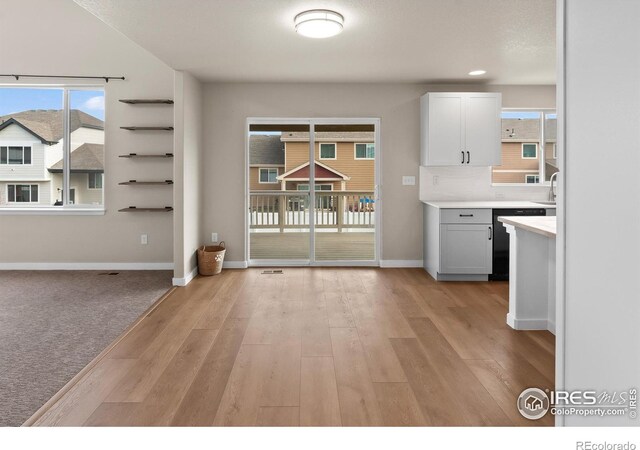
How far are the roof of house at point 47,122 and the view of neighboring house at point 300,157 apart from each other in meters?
2.12

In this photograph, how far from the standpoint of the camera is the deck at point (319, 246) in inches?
272

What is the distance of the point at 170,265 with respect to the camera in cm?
602

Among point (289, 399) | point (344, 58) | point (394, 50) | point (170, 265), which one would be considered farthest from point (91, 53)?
point (289, 399)

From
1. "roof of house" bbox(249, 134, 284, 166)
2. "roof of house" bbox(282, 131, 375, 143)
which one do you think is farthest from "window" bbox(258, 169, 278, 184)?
"roof of house" bbox(282, 131, 375, 143)

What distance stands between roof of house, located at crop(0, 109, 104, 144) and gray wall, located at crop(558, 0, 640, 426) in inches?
232

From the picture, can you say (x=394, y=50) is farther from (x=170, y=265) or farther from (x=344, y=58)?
(x=170, y=265)

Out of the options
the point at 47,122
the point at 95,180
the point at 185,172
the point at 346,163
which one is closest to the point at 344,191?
the point at 346,163

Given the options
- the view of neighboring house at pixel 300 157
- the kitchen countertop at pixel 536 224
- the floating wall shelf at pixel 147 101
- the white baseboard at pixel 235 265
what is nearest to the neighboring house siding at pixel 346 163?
the view of neighboring house at pixel 300 157

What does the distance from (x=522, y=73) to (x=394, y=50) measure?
1896 mm

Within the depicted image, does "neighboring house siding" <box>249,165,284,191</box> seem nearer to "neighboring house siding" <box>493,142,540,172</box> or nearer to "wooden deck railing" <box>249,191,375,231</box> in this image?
"wooden deck railing" <box>249,191,375,231</box>

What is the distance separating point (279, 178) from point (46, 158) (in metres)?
3.03

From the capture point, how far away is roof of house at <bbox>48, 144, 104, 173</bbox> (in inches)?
238

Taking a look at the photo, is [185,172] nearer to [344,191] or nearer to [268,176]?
[268,176]

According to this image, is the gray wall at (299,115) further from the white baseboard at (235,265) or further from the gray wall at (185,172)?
the gray wall at (185,172)
